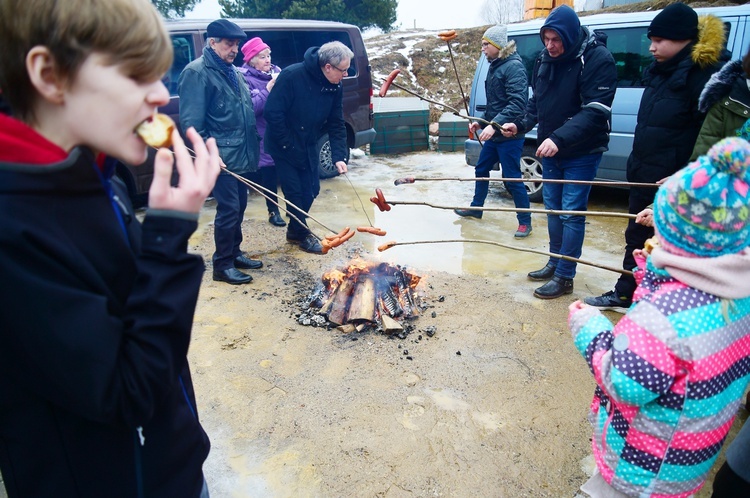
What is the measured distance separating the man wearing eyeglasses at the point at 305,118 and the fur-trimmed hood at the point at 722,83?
3203 mm

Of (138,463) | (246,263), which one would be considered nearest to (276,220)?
(246,263)

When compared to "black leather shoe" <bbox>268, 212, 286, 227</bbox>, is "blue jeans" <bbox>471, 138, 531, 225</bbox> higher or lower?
higher

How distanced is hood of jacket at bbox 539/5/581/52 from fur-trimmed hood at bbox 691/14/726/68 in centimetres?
95

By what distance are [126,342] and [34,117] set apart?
47cm

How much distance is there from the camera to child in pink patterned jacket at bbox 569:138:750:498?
4.36 ft

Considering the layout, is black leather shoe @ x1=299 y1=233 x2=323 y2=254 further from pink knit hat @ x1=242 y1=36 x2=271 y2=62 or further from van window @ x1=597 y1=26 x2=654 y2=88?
van window @ x1=597 y1=26 x2=654 y2=88

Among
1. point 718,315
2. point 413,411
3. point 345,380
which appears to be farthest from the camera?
point 345,380

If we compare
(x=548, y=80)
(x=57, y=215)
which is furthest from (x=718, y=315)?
(x=548, y=80)

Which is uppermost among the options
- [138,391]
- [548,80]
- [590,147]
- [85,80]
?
[85,80]

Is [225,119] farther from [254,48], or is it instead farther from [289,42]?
[289,42]

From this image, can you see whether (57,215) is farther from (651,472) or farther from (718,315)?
(651,472)

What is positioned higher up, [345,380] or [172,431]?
[172,431]

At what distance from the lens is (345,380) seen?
3.23 metres

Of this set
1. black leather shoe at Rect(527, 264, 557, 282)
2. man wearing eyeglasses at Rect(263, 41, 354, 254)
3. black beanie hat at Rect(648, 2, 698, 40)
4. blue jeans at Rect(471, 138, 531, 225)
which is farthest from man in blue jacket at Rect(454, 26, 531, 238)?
black beanie hat at Rect(648, 2, 698, 40)
